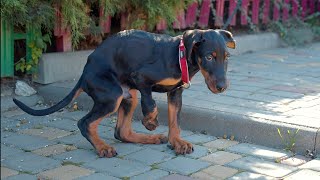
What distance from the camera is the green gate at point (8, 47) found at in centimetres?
585

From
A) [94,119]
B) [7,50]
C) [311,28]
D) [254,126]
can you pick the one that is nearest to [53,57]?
[7,50]

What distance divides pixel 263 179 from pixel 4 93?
3485 millimetres

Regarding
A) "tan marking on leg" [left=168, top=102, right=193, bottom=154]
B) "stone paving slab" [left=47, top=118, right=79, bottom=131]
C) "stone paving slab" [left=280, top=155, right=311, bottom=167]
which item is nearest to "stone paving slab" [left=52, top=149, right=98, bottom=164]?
"tan marking on leg" [left=168, top=102, right=193, bottom=154]

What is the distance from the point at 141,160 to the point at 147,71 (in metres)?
0.68

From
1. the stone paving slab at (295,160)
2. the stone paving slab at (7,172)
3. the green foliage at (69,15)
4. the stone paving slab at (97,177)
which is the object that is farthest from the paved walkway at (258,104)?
the stone paving slab at (7,172)

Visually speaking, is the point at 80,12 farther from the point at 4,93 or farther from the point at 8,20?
the point at 4,93

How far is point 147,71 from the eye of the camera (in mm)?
3738

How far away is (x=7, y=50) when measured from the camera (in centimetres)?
592

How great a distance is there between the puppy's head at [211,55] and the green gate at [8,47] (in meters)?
2.92

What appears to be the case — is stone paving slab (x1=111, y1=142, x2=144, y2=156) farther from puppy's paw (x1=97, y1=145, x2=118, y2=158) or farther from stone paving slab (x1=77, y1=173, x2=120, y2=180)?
stone paving slab (x1=77, y1=173, x2=120, y2=180)

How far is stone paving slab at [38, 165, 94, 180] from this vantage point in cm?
356

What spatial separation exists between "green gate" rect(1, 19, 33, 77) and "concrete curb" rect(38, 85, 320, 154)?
181cm

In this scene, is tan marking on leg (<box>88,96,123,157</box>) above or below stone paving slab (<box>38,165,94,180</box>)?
above

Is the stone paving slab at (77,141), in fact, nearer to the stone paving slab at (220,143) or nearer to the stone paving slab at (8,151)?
the stone paving slab at (8,151)
